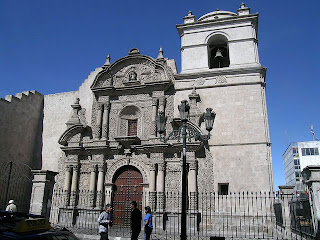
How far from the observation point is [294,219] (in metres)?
9.70

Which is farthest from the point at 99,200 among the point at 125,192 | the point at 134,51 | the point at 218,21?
the point at 218,21

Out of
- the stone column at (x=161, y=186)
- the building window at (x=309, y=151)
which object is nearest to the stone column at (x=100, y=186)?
the stone column at (x=161, y=186)

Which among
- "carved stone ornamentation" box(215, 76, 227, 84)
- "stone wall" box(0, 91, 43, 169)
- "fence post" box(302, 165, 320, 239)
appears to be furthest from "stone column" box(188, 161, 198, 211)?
"stone wall" box(0, 91, 43, 169)

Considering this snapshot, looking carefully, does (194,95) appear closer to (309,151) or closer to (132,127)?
(132,127)

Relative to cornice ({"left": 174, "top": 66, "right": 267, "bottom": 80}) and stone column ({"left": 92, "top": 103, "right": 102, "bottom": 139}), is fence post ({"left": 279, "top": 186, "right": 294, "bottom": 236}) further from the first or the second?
stone column ({"left": 92, "top": 103, "right": 102, "bottom": 139})

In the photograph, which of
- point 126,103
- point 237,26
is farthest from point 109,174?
point 237,26

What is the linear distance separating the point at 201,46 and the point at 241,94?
11.2 feet

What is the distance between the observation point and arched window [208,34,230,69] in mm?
15484

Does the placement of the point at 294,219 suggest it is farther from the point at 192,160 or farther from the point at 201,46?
the point at 201,46

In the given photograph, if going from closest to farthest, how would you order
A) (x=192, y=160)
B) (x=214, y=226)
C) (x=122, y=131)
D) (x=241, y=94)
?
(x=214, y=226) < (x=192, y=160) < (x=241, y=94) < (x=122, y=131)

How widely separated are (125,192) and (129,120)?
368cm

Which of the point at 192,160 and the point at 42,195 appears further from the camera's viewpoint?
the point at 192,160

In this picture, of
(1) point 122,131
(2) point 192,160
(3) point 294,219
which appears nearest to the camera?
(3) point 294,219

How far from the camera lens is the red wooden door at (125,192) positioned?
13156mm
